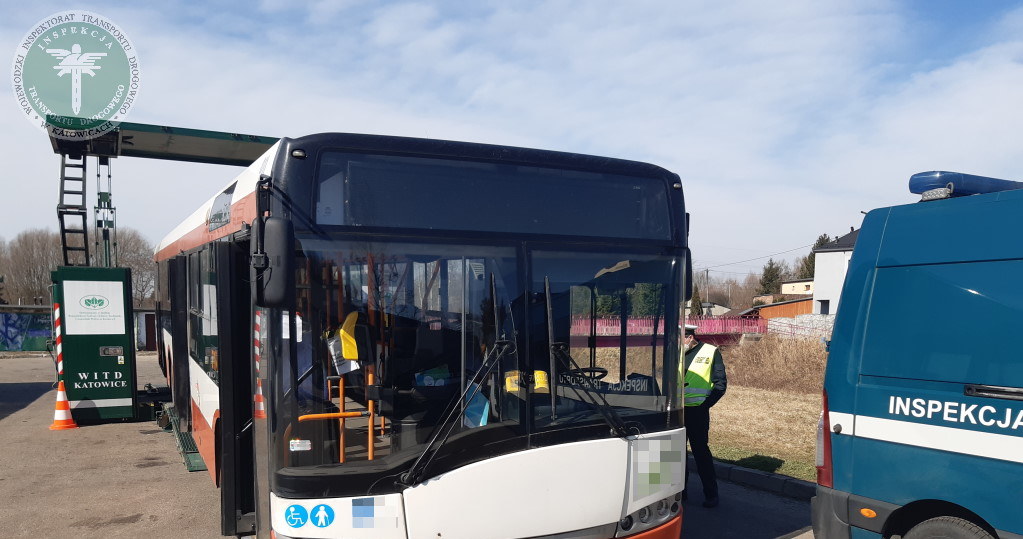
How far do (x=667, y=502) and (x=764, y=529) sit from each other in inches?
93.3

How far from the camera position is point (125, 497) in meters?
7.18

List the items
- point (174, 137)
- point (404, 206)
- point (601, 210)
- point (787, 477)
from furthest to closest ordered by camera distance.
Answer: point (174, 137)
point (787, 477)
point (601, 210)
point (404, 206)

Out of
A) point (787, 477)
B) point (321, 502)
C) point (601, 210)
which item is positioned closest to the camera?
point (321, 502)

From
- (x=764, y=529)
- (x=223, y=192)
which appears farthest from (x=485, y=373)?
(x=764, y=529)

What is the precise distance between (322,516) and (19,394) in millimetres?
13996

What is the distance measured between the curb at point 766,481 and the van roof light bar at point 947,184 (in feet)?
10.8

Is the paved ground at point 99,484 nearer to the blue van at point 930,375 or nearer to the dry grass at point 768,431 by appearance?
the blue van at point 930,375

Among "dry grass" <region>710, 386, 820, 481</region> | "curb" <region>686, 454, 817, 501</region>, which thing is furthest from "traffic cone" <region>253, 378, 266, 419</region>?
"dry grass" <region>710, 386, 820, 481</region>

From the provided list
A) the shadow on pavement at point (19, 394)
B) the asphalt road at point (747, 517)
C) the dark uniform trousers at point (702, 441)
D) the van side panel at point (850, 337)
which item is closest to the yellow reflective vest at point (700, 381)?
the dark uniform trousers at point (702, 441)

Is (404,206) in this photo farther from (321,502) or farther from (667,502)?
(667,502)

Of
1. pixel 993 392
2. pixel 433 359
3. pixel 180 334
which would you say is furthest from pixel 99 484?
pixel 993 392

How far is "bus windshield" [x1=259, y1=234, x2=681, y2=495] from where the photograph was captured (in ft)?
12.0

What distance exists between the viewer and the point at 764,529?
20.4 feet

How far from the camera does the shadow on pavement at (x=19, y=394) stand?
1272cm
